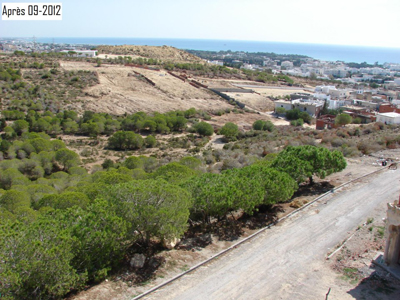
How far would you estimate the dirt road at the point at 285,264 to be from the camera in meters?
A: 9.16

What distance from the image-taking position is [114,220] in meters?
9.19

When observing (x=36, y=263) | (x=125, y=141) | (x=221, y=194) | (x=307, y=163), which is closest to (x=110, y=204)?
(x=36, y=263)

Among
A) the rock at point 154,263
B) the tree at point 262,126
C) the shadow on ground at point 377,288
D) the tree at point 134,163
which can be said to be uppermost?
the shadow on ground at point 377,288

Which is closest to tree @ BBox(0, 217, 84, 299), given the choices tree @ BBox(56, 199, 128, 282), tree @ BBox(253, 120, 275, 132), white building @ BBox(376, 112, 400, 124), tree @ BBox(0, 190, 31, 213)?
tree @ BBox(56, 199, 128, 282)

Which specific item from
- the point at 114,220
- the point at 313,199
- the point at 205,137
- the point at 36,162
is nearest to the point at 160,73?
the point at 205,137

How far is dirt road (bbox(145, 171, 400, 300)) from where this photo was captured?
361 inches

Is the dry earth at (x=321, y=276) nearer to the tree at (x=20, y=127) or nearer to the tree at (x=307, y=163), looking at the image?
the tree at (x=307, y=163)

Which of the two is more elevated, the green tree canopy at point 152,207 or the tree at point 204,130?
the green tree canopy at point 152,207

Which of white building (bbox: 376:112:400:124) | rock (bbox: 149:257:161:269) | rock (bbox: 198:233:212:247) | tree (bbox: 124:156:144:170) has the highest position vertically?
white building (bbox: 376:112:400:124)

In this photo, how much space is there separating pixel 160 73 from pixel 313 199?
184 ft

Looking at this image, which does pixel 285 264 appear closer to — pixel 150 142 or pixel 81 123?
pixel 150 142

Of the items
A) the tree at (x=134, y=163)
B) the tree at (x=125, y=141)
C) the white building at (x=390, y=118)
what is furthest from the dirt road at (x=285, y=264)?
the white building at (x=390, y=118)

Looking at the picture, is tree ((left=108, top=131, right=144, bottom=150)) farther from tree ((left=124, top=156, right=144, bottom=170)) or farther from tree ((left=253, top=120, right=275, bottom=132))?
tree ((left=253, top=120, right=275, bottom=132))

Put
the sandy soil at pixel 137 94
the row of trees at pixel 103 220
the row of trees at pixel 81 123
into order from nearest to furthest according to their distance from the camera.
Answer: the row of trees at pixel 103 220
the row of trees at pixel 81 123
the sandy soil at pixel 137 94
